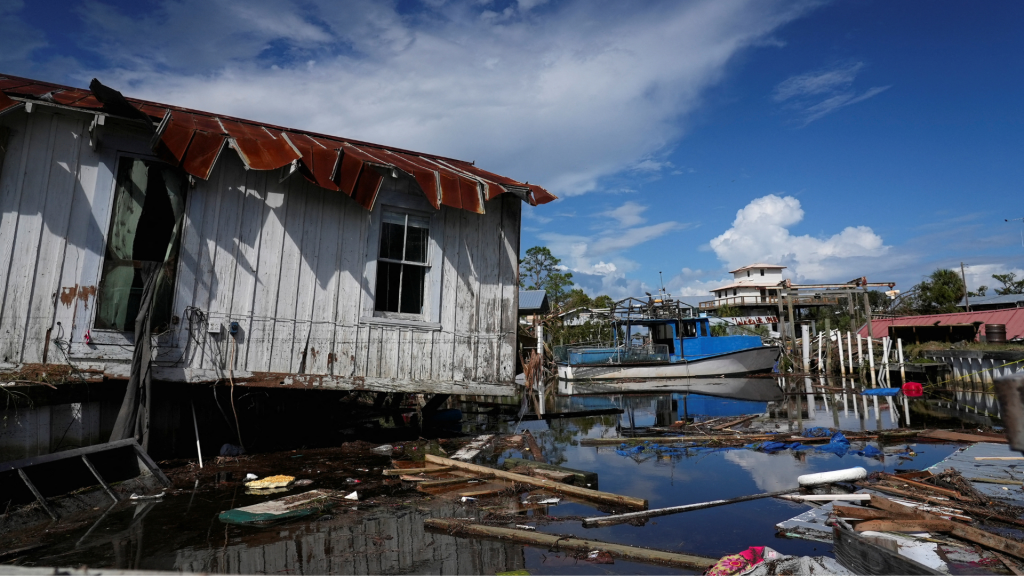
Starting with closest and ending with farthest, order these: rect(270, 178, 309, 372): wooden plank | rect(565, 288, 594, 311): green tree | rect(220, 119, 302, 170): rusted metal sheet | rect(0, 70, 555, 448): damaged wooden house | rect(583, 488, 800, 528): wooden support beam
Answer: rect(583, 488, 800, 528): wooden support beam < rect(0, 70, 555, 448): damaged wooden house < rect(220, 119, 302, 170): rusted metal sheet < rect(270, 178, 309, 372): wooden plank < rect(565, 288, 594, 311): green tree

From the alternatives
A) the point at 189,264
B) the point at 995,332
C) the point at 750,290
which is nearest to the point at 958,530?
the point at 189,264

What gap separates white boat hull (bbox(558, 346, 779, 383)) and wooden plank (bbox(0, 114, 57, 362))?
20408mm

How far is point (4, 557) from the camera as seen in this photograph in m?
4.18

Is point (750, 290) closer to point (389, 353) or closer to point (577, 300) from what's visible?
point (577, 300)

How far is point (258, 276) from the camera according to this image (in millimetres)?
8008

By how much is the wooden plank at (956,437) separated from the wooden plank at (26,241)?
14464 mm

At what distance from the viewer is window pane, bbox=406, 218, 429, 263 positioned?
9.08m

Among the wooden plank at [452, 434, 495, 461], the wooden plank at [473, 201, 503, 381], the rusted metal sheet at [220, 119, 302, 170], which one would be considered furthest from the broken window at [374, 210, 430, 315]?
the wooden plank at [452, 434, 495, 461]

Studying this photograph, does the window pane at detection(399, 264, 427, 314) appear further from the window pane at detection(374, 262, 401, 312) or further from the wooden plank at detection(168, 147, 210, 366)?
the wooden plank at detection(168, 147, 210, 366)

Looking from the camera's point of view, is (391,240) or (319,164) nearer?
(319,164)

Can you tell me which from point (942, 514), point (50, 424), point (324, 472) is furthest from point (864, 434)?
point (50, 424)

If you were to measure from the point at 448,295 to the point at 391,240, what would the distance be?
4.26 ft

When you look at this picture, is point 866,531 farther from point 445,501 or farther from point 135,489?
point 135,489

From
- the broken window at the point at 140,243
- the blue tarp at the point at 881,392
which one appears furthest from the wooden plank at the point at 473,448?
the blue tarp at the point at 881,392
